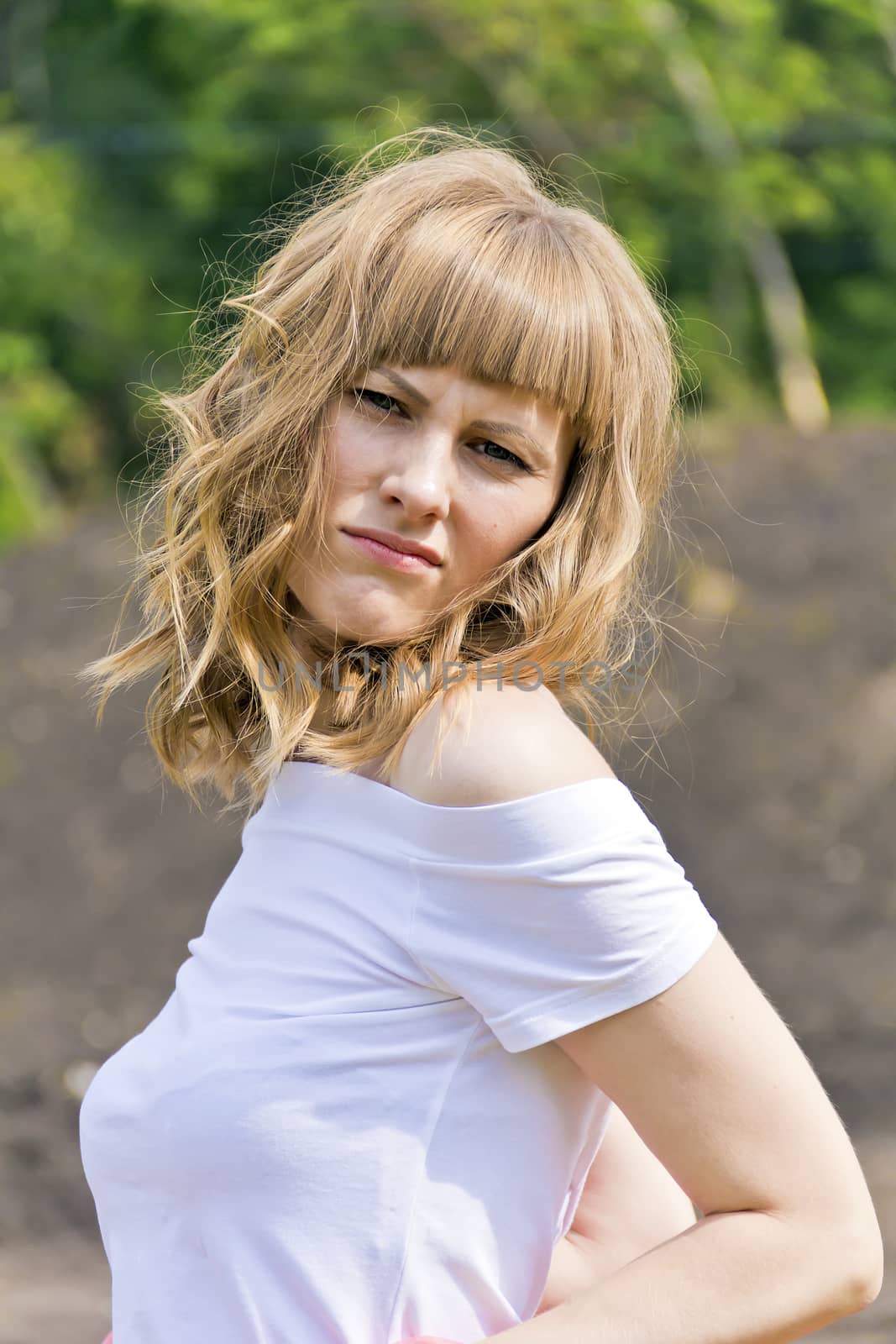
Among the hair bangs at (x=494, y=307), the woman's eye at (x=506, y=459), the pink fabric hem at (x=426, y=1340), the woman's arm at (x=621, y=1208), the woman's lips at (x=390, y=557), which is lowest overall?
the woman's arm at (x=621, y=1208)

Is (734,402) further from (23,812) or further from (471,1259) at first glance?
(471,1259)

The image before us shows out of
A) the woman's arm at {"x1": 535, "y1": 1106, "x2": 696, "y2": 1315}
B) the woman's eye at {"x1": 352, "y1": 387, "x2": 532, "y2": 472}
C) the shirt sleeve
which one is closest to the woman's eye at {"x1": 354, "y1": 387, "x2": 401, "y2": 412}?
the woman's eye at {"x1": 352, "y1": 387, "x2": 532, "y2": 472}

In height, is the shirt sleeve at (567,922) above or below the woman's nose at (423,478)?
below

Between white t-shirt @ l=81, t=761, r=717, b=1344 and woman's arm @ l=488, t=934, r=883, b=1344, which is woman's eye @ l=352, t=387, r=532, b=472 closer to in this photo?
white t-shirt @ l=81, t=761, r=717, b=1344

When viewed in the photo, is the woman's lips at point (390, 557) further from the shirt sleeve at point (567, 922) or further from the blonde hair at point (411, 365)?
the shirt sleeve at point (567, 922)

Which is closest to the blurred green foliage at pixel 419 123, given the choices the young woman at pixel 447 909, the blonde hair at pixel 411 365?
the blonde hair at pixel 411 365

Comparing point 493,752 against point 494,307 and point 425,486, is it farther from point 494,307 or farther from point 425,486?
point 494,307

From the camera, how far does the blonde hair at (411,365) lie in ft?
3.63

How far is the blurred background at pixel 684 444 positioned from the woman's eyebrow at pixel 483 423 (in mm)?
2643

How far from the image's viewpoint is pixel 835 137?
8.60 m

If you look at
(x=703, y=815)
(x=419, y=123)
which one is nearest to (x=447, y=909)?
(x=703, y=815)

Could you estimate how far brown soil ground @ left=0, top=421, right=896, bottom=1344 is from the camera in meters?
4.34

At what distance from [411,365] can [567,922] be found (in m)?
0.48

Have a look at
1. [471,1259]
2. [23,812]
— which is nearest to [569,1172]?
[471,1259]
